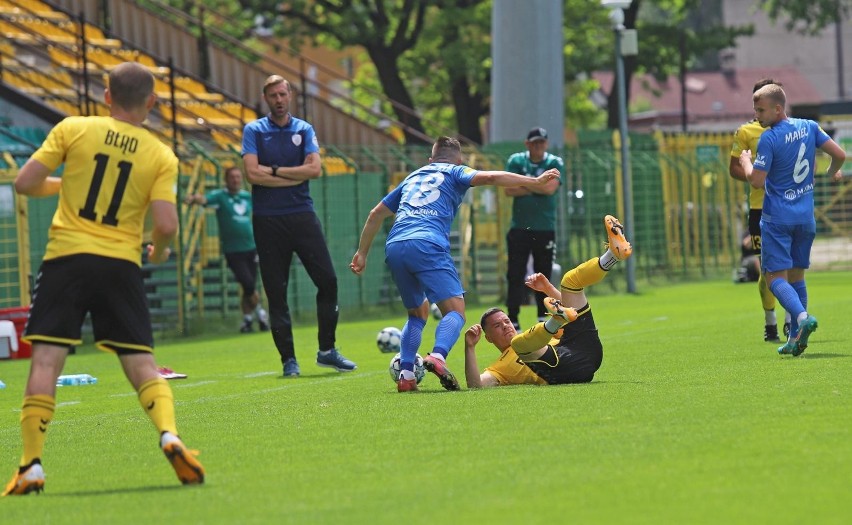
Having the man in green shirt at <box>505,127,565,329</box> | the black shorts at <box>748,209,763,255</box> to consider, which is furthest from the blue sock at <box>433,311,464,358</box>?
the man in green shirt at <box>505,127,565,329</box>

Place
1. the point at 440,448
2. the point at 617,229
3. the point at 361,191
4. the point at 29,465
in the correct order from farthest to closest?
1. the point at 361,191
2. the point at 617,229
3. the point at 440,448
4. the point at 29,465

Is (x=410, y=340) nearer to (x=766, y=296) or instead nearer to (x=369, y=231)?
(x=369, y=231)

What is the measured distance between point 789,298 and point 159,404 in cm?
→ 614

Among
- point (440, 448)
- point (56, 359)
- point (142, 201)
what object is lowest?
point (440, 448)

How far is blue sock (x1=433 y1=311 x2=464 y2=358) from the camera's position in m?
10.9

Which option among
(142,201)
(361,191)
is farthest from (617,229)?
(361,191)

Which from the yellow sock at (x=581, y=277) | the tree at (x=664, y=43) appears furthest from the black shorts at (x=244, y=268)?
the tree at (x=664, y=43)

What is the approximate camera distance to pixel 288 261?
13.6m

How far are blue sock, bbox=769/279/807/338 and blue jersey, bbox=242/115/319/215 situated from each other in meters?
3.86

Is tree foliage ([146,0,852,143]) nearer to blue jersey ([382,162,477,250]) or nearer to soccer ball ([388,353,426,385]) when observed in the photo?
soccer ball ([388,353,426,385])

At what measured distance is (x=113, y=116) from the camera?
25.6 feet

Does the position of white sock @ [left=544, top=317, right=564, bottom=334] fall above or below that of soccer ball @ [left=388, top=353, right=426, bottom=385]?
above

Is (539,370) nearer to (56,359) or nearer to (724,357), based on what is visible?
(724,357)

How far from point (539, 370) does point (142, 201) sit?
4.09m
